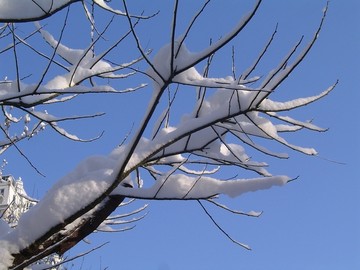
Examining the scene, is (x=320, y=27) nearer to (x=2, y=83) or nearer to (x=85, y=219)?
(x=85, y=219)

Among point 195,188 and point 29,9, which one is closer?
point 29,9

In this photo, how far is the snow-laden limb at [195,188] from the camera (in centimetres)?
205

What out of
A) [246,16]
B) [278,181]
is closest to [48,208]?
[278,181]

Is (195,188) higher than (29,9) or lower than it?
lower

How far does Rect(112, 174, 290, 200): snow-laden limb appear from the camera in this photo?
2.05 metres

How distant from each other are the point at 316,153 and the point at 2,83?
1.74 metres

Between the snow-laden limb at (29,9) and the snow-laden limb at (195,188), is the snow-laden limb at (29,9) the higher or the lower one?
the higher one

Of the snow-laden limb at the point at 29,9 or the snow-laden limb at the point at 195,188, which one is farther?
the snow-laden limb at the point at 195,188

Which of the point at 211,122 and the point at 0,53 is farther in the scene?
the point at 0,53

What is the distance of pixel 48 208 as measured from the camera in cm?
201

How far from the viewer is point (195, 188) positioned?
6.81 feet

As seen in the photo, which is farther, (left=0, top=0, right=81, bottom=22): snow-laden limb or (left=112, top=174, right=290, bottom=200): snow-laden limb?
(left=112, top=174, right=290, bottom=200): snow-laden limb

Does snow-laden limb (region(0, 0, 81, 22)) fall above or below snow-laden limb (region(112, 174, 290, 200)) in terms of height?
above

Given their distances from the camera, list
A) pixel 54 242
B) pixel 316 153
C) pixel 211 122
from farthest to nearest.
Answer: pixel 54 242 → pixel 316 153 → pixel 211 122
